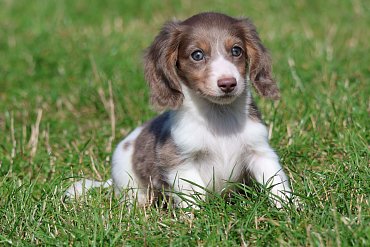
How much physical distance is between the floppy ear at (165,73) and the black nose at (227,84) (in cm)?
50

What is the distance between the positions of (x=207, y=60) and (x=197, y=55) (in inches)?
4.1

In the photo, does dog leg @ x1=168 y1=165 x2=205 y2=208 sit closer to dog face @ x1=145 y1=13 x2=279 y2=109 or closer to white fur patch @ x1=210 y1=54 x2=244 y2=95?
dog face @ x1=145 y1=13 x2=279 y2=109

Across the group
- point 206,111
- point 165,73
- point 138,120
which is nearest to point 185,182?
point 206,111

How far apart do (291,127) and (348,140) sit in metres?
0.66

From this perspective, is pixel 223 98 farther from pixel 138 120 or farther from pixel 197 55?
pixel 138 120

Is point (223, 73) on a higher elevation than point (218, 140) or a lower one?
higher

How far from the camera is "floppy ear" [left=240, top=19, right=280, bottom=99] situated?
532cm

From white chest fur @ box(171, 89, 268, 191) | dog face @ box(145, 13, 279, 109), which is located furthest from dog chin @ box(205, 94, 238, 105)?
white chest fur @ box(171, 89, 268, 191)

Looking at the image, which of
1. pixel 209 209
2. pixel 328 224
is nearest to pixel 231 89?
pixel 209 209

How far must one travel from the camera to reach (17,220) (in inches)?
183

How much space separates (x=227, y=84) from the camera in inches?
188

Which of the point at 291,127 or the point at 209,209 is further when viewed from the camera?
the point at 291,127

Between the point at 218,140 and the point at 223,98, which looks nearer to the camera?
the point at 223,98

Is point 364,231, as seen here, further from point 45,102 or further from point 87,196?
point 45,102
